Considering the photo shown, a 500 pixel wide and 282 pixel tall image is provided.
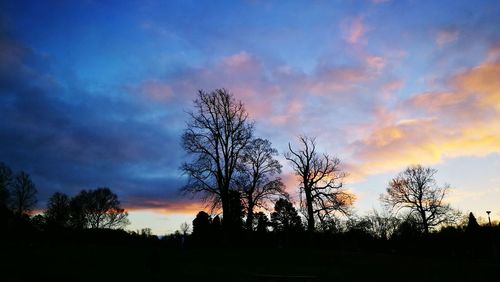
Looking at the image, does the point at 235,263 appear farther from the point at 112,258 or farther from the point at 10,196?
the point at 10,196

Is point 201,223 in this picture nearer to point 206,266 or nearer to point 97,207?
point 206,266

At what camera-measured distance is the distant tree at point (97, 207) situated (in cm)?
10062

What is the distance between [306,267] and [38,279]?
18.2 m

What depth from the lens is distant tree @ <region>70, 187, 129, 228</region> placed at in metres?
101

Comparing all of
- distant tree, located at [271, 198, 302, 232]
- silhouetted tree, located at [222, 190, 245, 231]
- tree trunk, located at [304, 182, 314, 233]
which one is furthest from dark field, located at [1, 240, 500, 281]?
distant tree, located at [271, 198, 302, 232]

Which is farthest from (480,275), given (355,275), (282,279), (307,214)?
(307,214)

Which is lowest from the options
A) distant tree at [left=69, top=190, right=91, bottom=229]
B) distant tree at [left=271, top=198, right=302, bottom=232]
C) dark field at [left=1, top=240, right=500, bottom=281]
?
dark field at [left=1, top=240, right=500, bottom=281]

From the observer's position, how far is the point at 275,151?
54.1m

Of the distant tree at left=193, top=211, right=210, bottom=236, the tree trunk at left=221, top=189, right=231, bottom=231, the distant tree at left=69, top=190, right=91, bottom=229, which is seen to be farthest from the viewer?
the distant tree at left=69, top=190, right=91, bottom=229

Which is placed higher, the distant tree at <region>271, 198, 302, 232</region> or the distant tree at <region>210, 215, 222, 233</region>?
the distant tree at <region>271, 198, 302, 232</region>

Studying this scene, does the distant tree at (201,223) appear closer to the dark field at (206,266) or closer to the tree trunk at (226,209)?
the tree trunk at (226,209)

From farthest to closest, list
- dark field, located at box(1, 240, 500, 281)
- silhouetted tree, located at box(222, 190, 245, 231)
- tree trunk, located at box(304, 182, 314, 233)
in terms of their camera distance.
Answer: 1. tree trunk, located at box(304, 182, 314, 233)
2. silhouetted tree, located at box(222, 190, 245, 231)
3. dark field, located at box(1, 240, 500, 281)

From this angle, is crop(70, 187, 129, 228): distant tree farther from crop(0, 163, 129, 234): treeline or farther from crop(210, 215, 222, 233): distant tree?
crop(210, 215, 222, 233): distant tree

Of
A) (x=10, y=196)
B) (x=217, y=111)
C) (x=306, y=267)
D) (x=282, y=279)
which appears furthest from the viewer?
(x=10, y=196)
